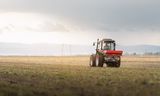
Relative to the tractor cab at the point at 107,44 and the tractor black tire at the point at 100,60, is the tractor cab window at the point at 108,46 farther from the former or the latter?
the tractor black tire at the point at 100,60

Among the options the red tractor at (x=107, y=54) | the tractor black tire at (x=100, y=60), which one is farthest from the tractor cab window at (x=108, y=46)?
the tractor black tire at (x=100, y=60)

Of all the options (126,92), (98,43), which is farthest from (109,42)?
(126,92)

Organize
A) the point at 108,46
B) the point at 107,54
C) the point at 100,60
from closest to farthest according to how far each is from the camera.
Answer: the point at 107,54, the point at 100,60, the point at 108,46

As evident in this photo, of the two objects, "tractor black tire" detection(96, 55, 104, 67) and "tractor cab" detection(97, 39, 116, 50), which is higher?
"tractor cab" detection(97, 39, 116, 50)

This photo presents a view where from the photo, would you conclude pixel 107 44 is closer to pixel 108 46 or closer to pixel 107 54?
pixel 108 46

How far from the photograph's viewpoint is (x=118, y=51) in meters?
57.4

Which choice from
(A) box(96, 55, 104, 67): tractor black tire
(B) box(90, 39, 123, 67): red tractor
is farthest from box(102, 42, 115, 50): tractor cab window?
(A) box(96, 55, 104, 67): tractor black tire

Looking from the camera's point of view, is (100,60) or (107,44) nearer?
(100,60)

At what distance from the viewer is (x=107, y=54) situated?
57.5 meters

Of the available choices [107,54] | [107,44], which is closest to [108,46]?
[107,44]

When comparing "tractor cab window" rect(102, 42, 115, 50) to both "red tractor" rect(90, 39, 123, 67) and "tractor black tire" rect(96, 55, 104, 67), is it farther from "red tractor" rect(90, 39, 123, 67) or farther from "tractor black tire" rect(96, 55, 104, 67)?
"tractor black tire" rect(96, 55, 104, 67)

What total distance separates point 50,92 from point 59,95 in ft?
4.75

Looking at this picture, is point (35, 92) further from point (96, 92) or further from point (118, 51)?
point (118, 51)

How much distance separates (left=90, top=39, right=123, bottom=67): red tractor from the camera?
5762cm
